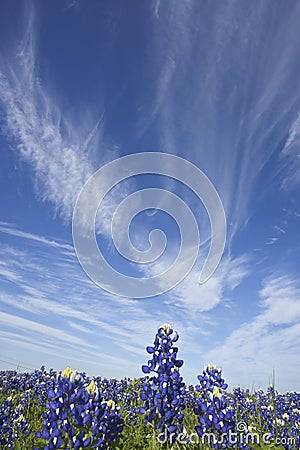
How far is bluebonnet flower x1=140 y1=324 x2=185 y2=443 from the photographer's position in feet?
15.5

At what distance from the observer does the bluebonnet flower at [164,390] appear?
186 inches

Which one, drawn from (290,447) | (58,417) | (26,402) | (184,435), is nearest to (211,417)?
(184,435)

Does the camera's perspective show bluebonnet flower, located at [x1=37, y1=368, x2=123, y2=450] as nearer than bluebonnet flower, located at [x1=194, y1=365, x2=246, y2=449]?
Yes

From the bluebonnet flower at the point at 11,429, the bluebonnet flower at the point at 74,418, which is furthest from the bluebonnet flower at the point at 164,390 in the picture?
the bluebonnet flower at the point at 11,429

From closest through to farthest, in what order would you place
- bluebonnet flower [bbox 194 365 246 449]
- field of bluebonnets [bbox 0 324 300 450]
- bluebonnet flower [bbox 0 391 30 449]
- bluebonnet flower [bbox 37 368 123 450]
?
bluebonnet flower [bbox 37 368 123 450] < field of bluebonnets [bbox 0 324 300 450] < bluebonnet flower [bbox 194 365 246 449] < bluebonnet flower [bbox 0 391 30 449]

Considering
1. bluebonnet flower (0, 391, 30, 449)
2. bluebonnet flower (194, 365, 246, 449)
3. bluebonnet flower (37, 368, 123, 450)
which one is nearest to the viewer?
bluebonnet flower (37, 368, 123, 450)

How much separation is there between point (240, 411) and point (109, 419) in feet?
19.4

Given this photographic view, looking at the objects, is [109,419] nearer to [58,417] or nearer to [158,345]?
[58,417]

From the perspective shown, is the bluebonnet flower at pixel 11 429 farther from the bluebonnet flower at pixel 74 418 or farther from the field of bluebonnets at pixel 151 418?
the bluebonnet flower at pixel 74 418

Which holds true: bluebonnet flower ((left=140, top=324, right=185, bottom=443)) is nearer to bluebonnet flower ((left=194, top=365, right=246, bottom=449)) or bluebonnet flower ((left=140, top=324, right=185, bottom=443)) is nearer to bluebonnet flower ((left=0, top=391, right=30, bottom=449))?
bluebonnet flower ((left=194, top=365, right=246, bottom=449))

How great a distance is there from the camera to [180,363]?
17.6ft

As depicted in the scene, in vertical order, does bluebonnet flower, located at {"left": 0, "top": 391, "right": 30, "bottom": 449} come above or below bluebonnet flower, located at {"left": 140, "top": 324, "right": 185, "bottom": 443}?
below

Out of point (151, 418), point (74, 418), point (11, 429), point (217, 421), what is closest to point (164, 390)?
point (151, 418)

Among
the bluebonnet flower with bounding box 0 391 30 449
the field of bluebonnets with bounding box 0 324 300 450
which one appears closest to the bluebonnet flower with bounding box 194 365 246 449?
the field of bluebonnets with bounding box 0 324 300 450
